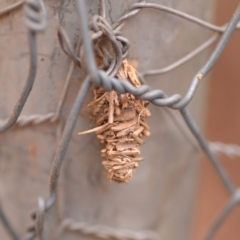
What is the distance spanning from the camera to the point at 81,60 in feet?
0.76

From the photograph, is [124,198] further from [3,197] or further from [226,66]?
[226,66]

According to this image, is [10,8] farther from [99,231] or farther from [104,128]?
[99,231]

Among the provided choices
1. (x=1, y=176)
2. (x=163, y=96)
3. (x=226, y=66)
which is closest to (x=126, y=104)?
(x=163, y=96)

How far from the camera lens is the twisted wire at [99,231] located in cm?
35

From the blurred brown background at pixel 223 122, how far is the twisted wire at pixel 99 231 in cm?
26

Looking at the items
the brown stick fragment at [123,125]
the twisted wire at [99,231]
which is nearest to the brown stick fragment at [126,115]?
the brown stick fragment at [123,125]

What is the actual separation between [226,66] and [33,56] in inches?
19.5

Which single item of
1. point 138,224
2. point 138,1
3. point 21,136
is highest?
point 138,1

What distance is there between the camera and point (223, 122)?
67 centimetres

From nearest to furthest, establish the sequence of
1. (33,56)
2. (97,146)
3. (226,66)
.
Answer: (33,56) → (97,146) → (226,66)

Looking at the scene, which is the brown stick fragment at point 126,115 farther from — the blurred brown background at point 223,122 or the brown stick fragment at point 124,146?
the blurred brown background at point 223,122

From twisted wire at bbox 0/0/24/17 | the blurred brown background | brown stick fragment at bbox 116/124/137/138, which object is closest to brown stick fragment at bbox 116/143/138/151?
brown stick fragment at bbox 116/124/137/138

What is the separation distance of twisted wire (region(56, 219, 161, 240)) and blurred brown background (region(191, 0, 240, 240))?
0.26 metres

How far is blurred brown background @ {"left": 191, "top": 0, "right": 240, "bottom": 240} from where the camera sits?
62cm
